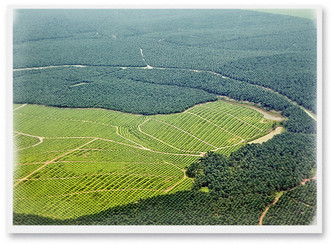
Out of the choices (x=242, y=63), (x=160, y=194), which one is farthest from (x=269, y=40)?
(x=160, y=194)

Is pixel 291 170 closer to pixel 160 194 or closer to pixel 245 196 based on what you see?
pixel 245 196

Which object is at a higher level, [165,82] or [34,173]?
[165,82]

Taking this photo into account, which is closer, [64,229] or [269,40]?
[64,229]

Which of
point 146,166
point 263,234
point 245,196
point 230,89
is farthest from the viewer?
point 230,89

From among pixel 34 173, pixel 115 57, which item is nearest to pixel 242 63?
pixel 115 57

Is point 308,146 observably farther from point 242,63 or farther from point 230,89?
point 242,63

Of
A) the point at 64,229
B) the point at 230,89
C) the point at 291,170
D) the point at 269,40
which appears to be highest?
the point at 269,40

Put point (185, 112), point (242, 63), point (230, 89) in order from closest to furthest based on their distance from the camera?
point (185, 112)
point (230, 89)
point (242, 63)
